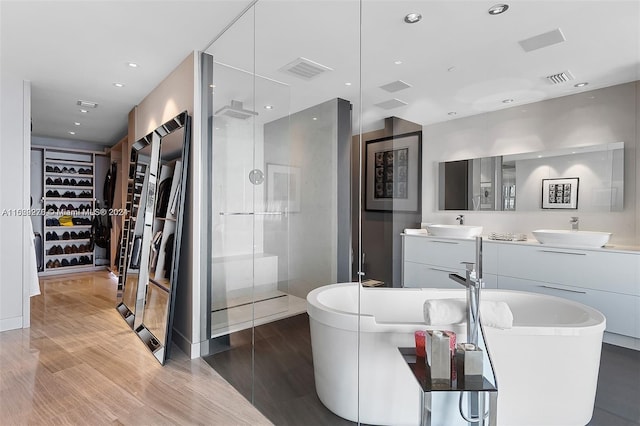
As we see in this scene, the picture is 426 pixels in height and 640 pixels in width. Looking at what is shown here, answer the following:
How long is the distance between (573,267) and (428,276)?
0.47 meters

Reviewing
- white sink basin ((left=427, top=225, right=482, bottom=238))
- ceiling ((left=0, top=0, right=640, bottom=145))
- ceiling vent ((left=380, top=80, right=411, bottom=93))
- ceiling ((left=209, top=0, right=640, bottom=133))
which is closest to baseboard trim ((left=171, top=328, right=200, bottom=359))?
ceiling ((left=0, top=0, right=640, bottom=145))

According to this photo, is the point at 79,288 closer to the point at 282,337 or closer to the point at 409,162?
the point at 282,337

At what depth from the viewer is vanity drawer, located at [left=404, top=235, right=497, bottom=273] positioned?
118cm

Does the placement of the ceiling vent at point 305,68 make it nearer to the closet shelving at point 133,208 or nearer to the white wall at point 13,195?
the closet shelving at point 133,208

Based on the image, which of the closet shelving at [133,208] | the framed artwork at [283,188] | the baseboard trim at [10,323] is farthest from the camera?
the closet shelving at [133,208]

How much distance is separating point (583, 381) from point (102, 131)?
7311 millimetres

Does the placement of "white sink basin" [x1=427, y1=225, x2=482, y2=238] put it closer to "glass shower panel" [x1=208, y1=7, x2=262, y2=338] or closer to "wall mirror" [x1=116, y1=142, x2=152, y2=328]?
"glass shower panel" [x1=208, y1=7, x2=262, y2=338]

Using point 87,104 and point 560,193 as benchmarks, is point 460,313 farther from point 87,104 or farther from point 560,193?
point 87,104

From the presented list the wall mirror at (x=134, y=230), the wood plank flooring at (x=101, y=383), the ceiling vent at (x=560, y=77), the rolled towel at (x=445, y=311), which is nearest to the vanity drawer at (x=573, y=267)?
the rolled towel at (x=445, y=311)

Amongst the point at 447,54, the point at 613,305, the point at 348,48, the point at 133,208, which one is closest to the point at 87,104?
the point at 133,208

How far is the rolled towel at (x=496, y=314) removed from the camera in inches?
48.1

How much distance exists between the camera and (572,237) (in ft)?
3.25

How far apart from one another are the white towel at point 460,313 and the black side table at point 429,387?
0.60 feet

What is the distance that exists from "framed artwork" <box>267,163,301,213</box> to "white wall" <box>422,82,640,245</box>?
0.78 m
